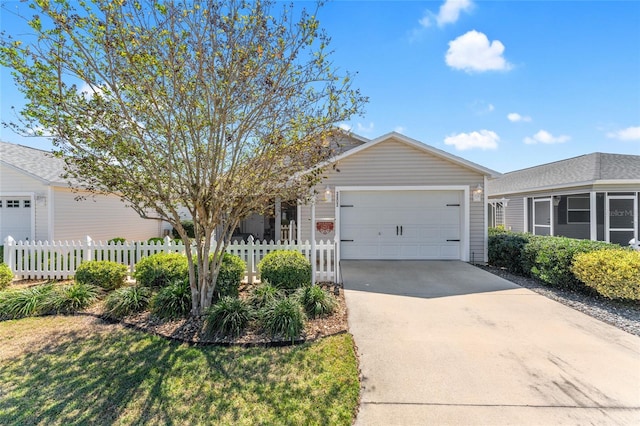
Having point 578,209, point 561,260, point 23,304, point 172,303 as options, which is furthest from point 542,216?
point 23,304

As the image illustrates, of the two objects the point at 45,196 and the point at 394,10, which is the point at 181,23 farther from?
the point at 45,196

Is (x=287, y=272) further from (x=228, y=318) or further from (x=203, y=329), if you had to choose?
(x=203, y=329)

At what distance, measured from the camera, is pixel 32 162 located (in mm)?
11953

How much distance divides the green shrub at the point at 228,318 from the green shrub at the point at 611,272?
21.8ft

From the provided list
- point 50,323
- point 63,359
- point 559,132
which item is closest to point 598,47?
point 559,132

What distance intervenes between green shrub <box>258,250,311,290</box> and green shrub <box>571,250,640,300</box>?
5.67 meters

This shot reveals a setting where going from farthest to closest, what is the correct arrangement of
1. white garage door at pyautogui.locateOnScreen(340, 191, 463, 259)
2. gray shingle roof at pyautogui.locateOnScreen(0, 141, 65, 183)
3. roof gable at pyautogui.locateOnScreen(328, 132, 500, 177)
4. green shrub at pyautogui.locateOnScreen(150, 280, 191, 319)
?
gray shingle roof at pyautogui.locateOnScreen(0, 141, 65, 183), white garage door at pyautogui.locateOnScreen(340, 191, 463, 259), roof gable at pyautogui.locateOnScreen(328, 132, 500, 177), green shrub at pyautogui.locateOnScreen(150, 280, 191, 319)

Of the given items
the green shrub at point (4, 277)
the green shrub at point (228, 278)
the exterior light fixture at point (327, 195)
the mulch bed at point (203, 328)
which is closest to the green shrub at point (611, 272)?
the mulch bed at point (203, 328)

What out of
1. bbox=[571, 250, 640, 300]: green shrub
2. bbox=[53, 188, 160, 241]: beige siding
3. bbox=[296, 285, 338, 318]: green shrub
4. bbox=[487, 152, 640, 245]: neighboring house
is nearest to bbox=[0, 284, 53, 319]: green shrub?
bbox=[296, 285, 338, 318]: green shrub

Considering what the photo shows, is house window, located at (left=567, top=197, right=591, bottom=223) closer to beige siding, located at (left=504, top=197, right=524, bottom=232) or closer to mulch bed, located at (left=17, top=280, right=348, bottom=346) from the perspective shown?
beige siding, located at (left=504, top=197, right=524, bottom=232)

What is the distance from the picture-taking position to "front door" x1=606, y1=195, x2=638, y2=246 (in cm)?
1105

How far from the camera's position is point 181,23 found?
419 cm

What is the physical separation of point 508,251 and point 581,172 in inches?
279

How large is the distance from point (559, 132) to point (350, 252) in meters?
10.0
